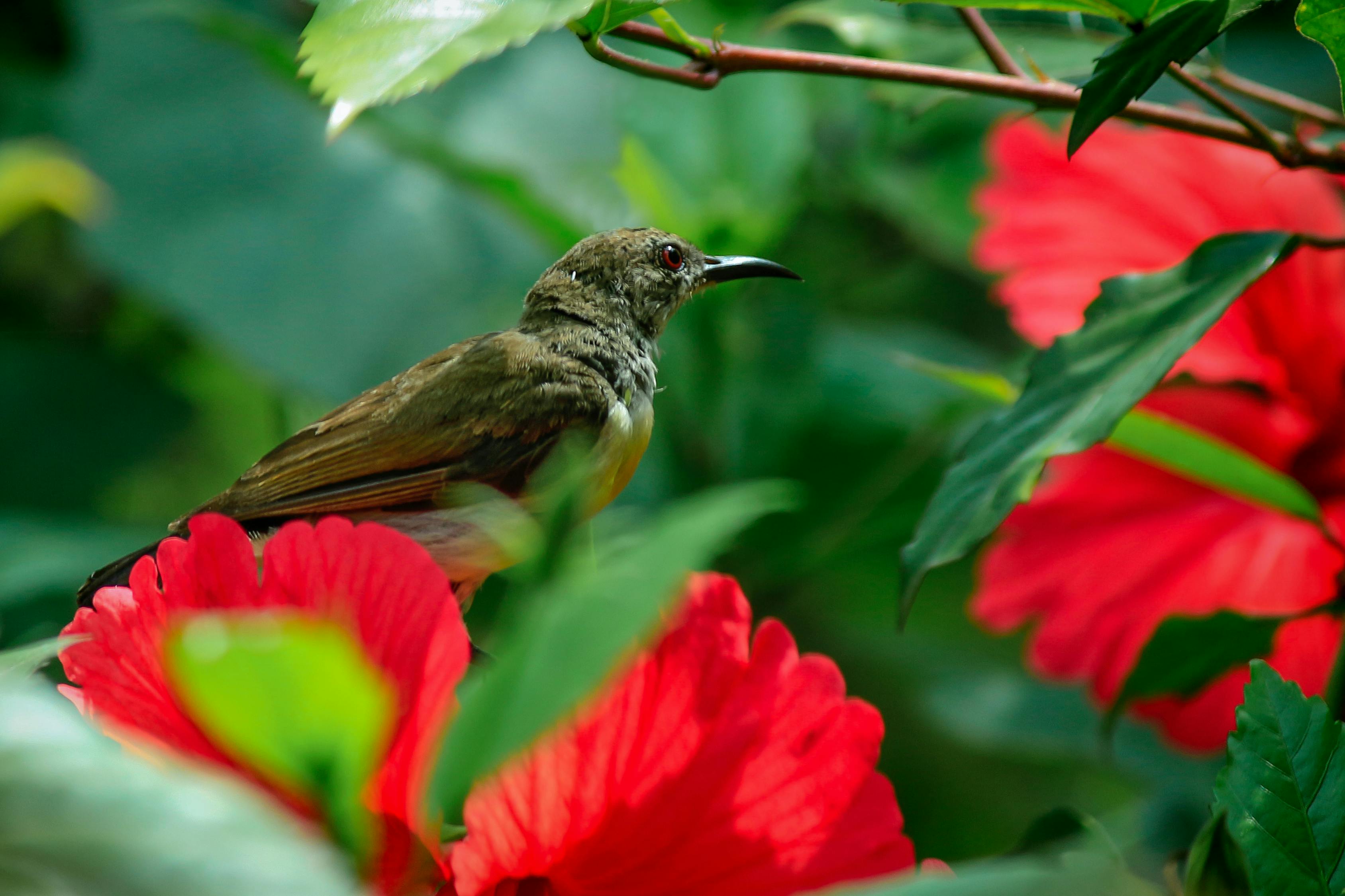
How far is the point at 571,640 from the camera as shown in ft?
1.03

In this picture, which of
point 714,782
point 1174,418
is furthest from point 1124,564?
point 714,782

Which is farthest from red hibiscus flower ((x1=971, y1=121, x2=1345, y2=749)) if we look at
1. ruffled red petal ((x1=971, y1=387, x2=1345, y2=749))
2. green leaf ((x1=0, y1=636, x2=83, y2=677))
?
green leaf ((x1=0, y1=636, x2=83, y2=677))

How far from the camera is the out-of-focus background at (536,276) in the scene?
148 cm

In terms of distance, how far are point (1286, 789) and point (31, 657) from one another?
0.51m

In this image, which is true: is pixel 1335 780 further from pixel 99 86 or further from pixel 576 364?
pixel 99 86

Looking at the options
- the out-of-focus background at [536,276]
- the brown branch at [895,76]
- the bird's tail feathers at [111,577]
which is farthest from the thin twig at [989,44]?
the bird's tail feathers at [111,577]

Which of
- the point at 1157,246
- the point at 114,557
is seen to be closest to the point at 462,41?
the point at 1157,246

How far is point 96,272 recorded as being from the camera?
83.6 inches

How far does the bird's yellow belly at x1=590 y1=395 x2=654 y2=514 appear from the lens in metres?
0.97

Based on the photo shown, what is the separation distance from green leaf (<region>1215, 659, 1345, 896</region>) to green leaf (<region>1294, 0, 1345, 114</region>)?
12.1 inches

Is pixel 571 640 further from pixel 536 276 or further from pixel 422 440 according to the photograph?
pixel 536 276

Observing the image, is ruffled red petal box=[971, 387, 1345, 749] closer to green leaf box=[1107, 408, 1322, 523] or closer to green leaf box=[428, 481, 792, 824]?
green leaf box=[1107, 408, 1322, 523]

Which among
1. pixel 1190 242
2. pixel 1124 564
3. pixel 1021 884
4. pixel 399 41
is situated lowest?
pixel 1124 564

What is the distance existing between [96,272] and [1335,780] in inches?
82.2
